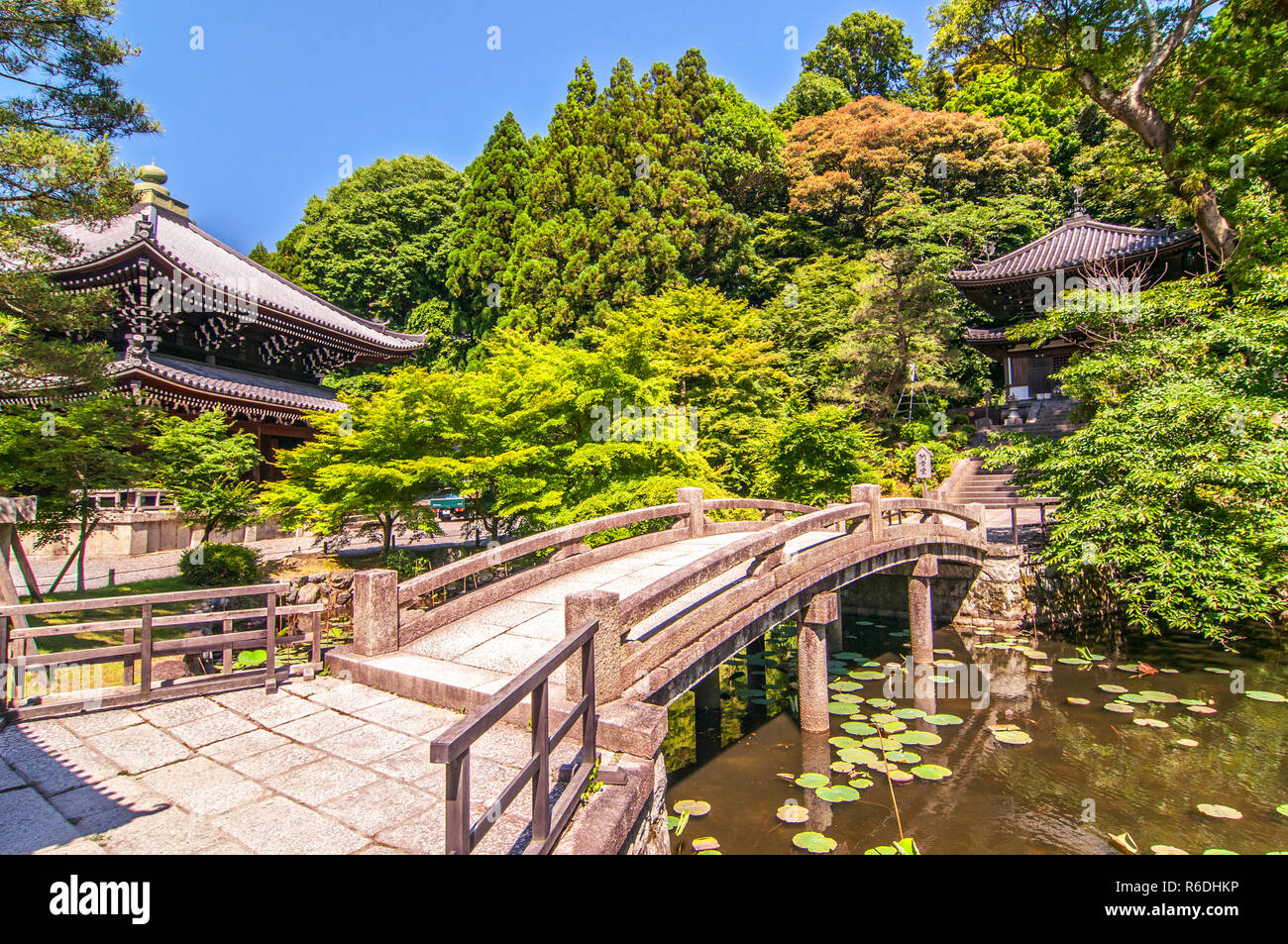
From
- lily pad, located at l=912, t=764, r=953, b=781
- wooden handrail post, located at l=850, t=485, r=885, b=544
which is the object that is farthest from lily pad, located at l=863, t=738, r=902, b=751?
wooden handrail post, located at l=850, t=485, r=885, b=544

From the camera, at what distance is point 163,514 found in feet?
52.6

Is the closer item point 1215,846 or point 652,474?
point 1215,846

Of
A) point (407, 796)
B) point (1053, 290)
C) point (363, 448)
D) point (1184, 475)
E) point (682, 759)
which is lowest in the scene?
point (682, 759)

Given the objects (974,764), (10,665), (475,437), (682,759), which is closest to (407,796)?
(10,665)

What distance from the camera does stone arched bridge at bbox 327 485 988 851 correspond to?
435 centimetres

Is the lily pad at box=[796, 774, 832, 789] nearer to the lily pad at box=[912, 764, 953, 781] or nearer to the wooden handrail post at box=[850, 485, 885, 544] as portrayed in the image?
the lily pad at box=[912, 764, 953, 781]

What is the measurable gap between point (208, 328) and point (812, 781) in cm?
2086

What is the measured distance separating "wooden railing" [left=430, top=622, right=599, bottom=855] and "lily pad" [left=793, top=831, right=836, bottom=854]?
348 cm

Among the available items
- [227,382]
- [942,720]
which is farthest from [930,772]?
[227,382]

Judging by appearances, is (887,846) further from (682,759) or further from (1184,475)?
(1184,475)

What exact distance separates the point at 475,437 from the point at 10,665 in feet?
26.7

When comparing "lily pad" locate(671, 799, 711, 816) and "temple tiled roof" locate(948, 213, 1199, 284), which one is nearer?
"lily pad" locate(671, 799, 711, 816)

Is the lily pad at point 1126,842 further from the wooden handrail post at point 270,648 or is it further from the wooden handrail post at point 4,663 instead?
the wooden handrail post at point 4,663

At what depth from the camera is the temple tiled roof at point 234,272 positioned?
19188mm
